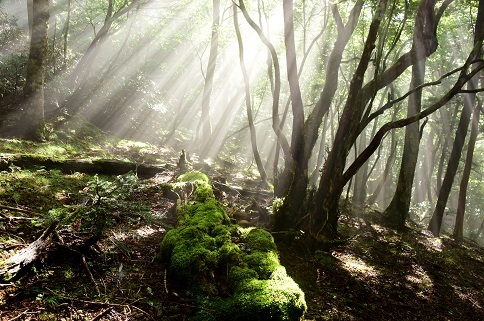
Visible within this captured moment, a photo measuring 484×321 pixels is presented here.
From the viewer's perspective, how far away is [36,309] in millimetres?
2756

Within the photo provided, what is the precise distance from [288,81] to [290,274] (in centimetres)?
464

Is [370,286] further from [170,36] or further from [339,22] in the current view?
[170,36]

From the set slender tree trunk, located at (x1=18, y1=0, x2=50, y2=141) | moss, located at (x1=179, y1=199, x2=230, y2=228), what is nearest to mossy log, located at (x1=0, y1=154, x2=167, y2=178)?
moss, located at (x1=179, y1=199, x2=230, y2=228)

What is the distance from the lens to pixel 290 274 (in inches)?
204

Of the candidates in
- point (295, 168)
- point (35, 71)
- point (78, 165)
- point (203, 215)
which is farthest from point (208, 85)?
point (203, 215)

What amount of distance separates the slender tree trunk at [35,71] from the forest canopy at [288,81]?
3 cm

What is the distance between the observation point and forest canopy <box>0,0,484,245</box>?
6984 millimetres

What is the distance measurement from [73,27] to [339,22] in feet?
98.0

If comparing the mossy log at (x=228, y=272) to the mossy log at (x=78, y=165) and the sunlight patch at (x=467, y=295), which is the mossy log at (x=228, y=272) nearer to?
the mossy log at (x=78, y=165)

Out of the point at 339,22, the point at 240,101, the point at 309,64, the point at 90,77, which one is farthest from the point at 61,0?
the point at 339,22

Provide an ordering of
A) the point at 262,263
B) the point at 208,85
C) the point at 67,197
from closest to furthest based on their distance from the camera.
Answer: the point at 262,263
the point at 67,197
the point at 208,85

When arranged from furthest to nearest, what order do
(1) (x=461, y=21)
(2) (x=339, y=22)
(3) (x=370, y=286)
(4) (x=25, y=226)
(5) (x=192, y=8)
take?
(5) (x=192, y=8) < (1) (x=461, y=21) < (2) (x=339, y=22) < (3) (x=370, y=286) < (4) (x=25, y=226)

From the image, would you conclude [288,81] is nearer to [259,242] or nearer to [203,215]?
[203,215]

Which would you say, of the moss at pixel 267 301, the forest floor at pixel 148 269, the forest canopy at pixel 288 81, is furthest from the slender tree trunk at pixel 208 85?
the moss at pixel 267 301
